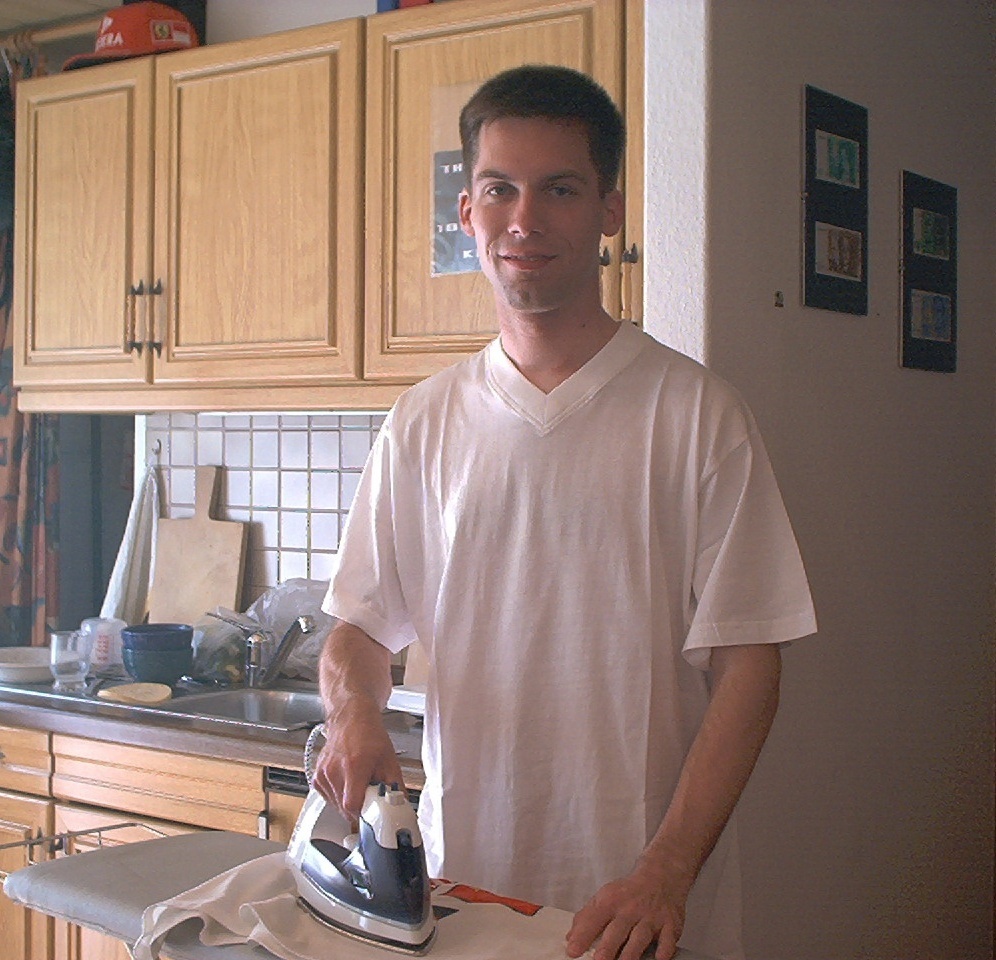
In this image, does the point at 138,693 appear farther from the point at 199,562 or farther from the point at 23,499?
the point at 23,499

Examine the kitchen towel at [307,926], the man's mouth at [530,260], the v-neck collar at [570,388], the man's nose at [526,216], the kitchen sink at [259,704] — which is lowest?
the kitchen sink at [259,704]

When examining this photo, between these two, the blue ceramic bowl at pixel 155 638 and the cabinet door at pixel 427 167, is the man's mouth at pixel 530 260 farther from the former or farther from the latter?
the blue ceramic bowl at pixel 155 638

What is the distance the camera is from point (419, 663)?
258 cm

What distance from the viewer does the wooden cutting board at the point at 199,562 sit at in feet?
10.6

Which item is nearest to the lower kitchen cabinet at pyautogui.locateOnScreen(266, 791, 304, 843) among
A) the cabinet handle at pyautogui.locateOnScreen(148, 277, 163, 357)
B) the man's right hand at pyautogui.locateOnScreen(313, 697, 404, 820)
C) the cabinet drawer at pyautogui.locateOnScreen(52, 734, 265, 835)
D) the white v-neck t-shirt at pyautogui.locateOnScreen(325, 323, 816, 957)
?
the cabinet drawer at pyautogui.locateOnScreen(52, 734, 265, 835)

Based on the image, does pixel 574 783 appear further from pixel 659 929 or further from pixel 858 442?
pixel 858 442

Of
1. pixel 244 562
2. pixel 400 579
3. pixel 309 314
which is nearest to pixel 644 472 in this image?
pixel 400 579

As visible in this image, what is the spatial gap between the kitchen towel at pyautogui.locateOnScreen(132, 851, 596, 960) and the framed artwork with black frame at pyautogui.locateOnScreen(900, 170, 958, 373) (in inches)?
65.8

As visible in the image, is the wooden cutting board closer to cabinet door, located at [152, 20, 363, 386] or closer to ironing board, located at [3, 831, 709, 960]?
cabinet door, located at [152, 20, 363, 386]

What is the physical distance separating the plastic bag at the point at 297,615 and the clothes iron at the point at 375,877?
161 cm

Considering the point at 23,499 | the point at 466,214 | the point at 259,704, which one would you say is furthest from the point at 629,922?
the point at 23,499

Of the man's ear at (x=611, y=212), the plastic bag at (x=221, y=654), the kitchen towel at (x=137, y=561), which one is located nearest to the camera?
the man's ear at (x=611, y=212)

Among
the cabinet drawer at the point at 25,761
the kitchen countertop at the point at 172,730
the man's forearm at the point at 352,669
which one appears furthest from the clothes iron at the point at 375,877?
the cabinet drawer at the point at 25,761

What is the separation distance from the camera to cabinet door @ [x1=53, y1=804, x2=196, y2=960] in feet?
8.46
